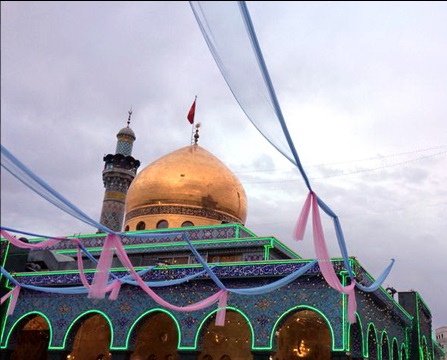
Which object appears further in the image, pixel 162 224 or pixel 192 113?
pixel 192 113

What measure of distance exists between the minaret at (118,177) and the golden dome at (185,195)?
531 centimetres

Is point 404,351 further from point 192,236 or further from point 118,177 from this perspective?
point 118,177

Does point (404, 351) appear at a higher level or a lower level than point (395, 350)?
higher

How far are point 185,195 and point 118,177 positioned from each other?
9.08 m

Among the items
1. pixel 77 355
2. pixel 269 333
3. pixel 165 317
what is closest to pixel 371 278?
pixel 269 333

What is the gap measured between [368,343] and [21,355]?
10.5 metres

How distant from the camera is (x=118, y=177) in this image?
1126 inches

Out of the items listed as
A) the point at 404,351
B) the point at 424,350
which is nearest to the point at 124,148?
the point at 404,351

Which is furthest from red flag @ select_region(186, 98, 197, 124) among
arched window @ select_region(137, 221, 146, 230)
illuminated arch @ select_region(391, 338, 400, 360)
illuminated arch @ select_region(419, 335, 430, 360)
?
illuminated arch @ select_region(419, 335, 430, 360)

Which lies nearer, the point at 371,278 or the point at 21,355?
the point at 371,278

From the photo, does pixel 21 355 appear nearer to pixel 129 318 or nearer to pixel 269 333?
pixel 129 318

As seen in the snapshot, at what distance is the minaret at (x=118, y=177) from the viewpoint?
27281 millimetres

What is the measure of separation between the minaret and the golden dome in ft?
17.4

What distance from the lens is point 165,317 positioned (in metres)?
16.5
